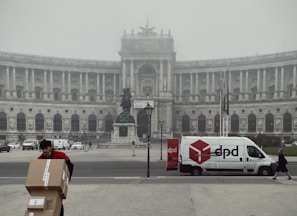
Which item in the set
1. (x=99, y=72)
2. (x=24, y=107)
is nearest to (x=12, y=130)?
(x=24, y=107)

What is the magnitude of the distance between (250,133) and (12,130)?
6596cm

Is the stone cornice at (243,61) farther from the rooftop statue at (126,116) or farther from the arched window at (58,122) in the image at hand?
the rooftop statue at (126,116)

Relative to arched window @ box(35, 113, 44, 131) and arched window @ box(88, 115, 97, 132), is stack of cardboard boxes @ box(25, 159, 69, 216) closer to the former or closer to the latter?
arched window @ box(35, 113, 44, 131)

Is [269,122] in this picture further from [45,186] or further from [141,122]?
[45,186]

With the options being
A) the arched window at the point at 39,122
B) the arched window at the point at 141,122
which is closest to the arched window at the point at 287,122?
the arched window at the point at 141,122

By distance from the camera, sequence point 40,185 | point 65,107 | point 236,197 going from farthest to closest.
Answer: point 65,107, point 236,197, point 40,185

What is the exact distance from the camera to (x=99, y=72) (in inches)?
4729

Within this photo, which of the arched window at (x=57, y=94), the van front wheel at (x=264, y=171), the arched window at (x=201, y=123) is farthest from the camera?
the arched window at (x=57, y=94)

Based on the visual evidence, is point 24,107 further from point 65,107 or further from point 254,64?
point 254,64

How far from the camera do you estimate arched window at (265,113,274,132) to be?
106 m

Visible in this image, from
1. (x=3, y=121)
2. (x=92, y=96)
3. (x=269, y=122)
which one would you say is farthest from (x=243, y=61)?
(x=3, y=121)

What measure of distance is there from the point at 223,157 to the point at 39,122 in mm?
94119

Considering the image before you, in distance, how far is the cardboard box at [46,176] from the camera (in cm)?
739

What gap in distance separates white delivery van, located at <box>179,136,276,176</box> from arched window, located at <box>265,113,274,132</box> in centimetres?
8482
